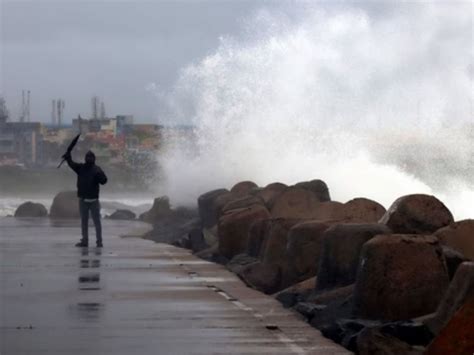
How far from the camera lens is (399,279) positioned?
13133 millimetres

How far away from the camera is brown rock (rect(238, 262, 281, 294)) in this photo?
679 inches

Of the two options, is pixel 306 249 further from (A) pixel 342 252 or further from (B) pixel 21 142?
(B) pixel 21 142

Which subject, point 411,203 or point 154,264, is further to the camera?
point 154,264

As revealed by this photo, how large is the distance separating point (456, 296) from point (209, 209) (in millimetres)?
18993

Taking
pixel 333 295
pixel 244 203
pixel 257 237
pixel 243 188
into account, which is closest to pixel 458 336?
pixel 333 295

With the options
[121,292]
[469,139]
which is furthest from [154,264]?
[469,139]

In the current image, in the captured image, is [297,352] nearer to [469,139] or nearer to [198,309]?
[198,309]

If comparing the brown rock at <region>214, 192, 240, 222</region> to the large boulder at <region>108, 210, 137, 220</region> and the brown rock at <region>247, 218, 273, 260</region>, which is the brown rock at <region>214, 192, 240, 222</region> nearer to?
the brown rock at <region>247, 218, 273, 260</region>

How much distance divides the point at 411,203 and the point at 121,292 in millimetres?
3558

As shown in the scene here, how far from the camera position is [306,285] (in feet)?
52.1

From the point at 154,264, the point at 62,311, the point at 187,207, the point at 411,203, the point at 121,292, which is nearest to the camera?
the point at 62,311

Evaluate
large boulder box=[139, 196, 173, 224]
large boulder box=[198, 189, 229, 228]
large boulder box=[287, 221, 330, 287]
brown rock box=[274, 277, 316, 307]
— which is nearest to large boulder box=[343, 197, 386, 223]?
large boulder box=[287, 221, 330, 287]

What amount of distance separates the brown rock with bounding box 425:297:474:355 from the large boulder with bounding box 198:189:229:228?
1924 centimetres

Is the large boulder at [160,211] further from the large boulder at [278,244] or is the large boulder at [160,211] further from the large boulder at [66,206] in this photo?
the large boulder at [278,244]
